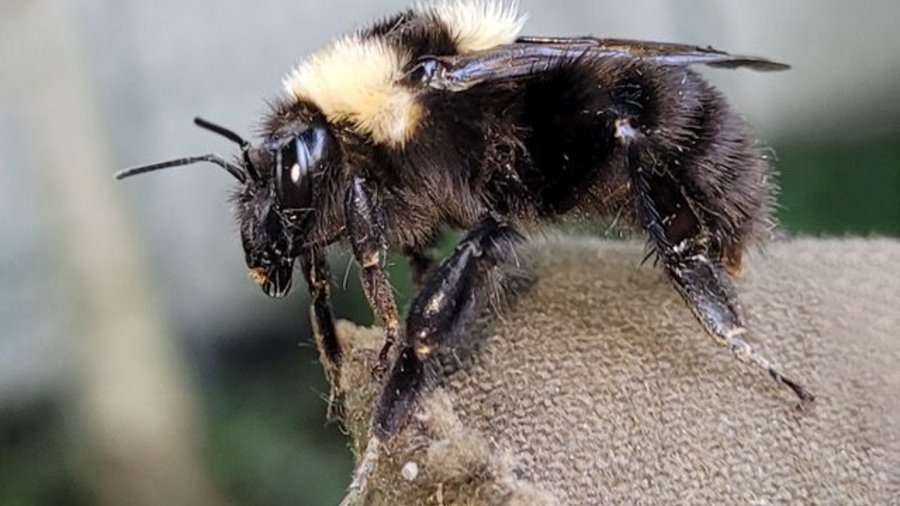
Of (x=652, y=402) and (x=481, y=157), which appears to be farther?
(x=481, y=157)

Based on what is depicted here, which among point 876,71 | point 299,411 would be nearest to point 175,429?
point 299,411

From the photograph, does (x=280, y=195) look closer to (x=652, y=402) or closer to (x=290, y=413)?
(x=652, y=402)

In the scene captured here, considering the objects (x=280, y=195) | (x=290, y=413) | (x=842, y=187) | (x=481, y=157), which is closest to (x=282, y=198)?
(x=280, y=195)

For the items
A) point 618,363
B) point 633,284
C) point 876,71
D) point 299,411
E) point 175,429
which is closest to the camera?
point 618,363

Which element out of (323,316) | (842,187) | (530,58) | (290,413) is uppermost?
(530,58)

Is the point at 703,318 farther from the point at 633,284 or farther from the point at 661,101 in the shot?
the point at 661,101

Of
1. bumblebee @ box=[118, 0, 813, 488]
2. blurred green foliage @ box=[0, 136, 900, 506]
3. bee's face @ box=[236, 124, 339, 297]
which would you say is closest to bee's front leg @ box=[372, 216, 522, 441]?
bumblebee @ box=[118, 0, 813, 488]
